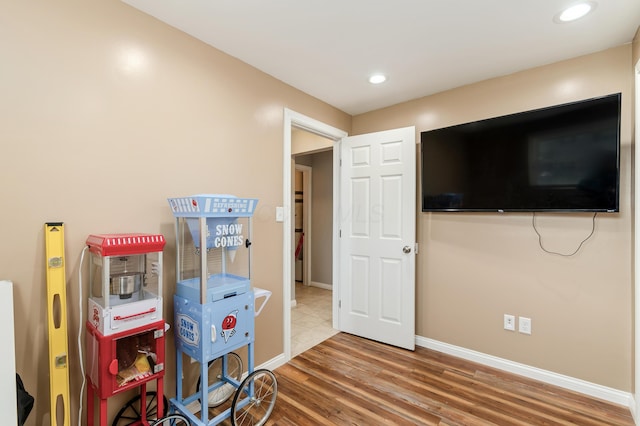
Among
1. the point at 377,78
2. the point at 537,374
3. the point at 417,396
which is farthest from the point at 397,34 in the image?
the point at 537,374

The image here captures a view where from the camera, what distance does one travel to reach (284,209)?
2574mm

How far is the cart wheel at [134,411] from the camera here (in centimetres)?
160

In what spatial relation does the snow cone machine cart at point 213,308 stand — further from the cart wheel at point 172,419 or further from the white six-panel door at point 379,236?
the white six-panel door at point 379,236

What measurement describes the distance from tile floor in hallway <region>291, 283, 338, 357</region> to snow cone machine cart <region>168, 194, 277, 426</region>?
871 millimetres

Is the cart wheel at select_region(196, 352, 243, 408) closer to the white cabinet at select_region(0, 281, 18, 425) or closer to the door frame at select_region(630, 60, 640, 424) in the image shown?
the white cabinet at select_region(0, 281, 18, 425)

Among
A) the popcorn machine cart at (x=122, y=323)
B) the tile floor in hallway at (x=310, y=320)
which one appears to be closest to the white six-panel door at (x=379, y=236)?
the tile floor in hallway at (x=310, y=320)

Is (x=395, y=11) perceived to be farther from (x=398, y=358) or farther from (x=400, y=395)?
(x=398, y=358)

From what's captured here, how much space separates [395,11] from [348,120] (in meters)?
1.73

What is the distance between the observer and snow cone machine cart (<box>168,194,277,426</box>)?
1.59 m

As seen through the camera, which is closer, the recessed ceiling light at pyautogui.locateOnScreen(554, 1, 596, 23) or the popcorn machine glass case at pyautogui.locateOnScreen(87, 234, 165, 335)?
the popcorn machine glass case at pyautogui.locateOnScreen(87, 234, 165, 335)

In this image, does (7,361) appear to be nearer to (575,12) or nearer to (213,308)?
(213,308)

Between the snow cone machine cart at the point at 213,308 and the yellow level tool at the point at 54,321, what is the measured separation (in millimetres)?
523

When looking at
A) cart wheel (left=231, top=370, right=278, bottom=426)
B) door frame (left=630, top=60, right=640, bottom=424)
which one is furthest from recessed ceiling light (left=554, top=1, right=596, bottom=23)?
cart wheel (left=231, top=370, right=278, bottom=426)

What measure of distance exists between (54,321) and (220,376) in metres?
1.08
